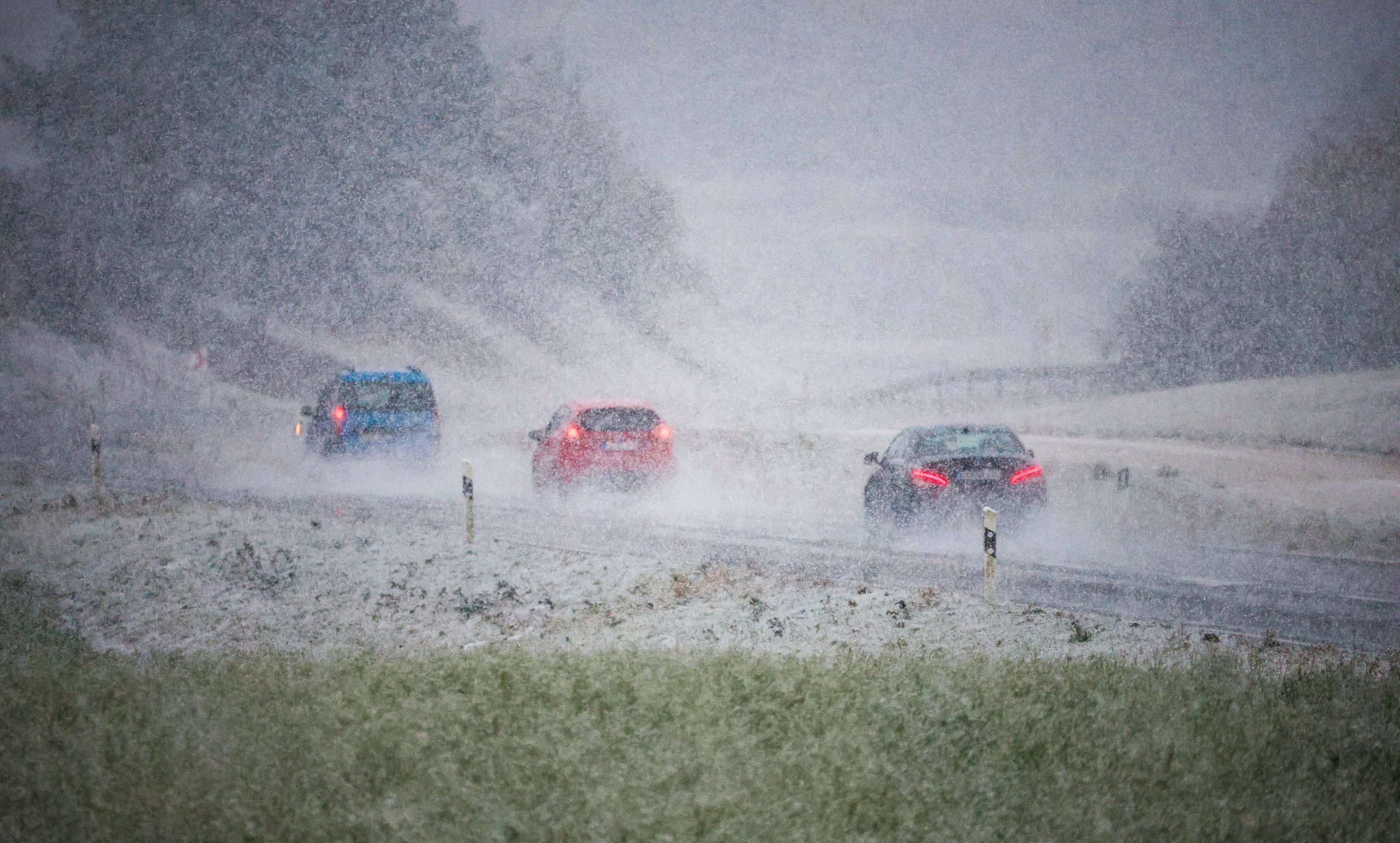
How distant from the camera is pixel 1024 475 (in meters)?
13.8

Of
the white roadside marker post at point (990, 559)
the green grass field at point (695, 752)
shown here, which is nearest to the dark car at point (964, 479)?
the white roadside marker post at point (990, 559)

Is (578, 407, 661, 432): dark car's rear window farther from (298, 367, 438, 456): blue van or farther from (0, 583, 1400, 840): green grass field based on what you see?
(0, 583, 1400, 840): green grass field

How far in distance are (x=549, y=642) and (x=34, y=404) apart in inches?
1707

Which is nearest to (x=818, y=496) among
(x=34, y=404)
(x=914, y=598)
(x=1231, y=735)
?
(x=914, y=598)

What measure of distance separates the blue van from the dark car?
1052 cm

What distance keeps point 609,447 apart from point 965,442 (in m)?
6.49

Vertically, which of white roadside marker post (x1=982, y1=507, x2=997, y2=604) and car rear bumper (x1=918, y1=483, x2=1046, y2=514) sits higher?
car rear bumper (x1=918, y1=483, x2=1046, y2=514)

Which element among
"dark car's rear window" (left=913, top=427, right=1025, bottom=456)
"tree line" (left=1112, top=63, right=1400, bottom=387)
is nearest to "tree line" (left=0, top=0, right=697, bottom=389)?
"tree line" (left=1112, top=63, right=1400, bottom=387)

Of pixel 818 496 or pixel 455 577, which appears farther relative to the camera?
pixel 818 496

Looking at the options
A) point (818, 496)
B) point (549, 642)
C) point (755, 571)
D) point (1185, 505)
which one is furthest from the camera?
point (818, 496)

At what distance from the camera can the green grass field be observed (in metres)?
4.64

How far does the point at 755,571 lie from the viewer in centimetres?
1243

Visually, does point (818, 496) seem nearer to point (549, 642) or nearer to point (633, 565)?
point (633, 565)

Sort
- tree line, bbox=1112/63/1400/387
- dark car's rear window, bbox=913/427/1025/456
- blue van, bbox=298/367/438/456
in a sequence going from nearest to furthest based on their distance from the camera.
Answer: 1. dark car's rear window, bbox=913/427/1025/456
2. blue van, bbox=298/367/438/456
3. tree line, bbox=1112/63/1400/387
